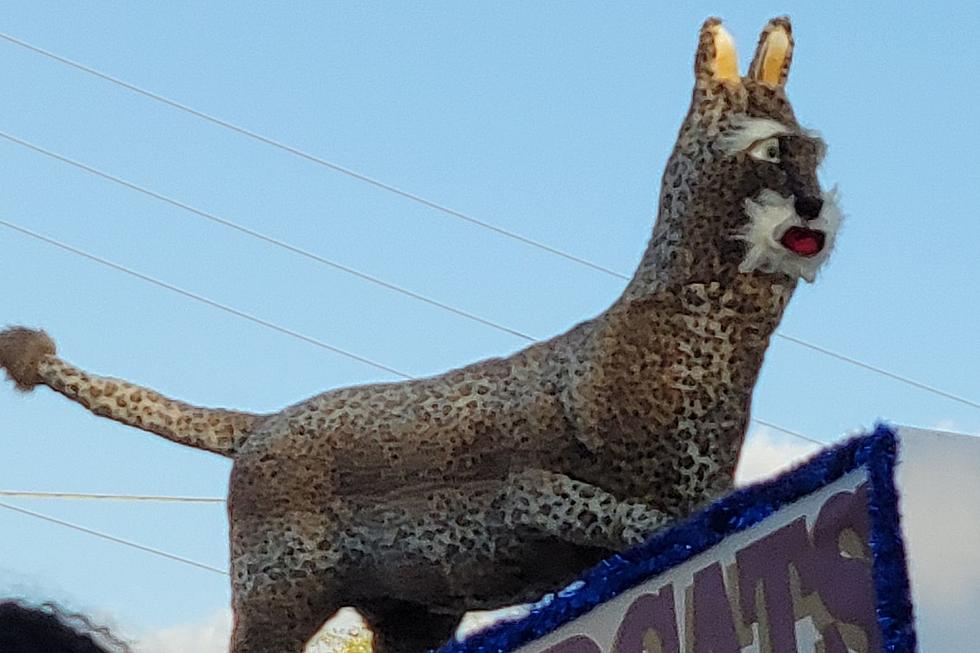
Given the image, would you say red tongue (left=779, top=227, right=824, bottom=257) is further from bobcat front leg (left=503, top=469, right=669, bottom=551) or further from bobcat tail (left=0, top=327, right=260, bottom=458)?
bobcat tail (left=0, top=327, right=260, bottom=458)

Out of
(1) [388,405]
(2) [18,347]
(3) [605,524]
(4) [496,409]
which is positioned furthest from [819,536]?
(2) [18,347]

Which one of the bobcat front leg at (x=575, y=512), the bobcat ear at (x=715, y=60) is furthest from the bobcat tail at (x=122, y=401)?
the bobcat ear at (x=715, y=60)

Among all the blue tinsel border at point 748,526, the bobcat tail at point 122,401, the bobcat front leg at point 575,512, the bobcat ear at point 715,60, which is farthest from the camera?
the bobcat tail at point 122,401

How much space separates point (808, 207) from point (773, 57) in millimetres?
401

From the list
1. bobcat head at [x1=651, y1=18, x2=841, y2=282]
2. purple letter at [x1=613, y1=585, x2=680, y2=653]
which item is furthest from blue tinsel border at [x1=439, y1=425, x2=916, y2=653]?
bobcat head at [x1=651, y1=18, x2=841, y2=282]

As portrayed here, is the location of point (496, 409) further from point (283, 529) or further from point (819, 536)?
point (819, 536)

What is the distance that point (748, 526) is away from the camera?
2.82 m

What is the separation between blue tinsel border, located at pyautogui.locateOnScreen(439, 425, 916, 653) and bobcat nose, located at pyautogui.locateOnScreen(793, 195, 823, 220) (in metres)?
0.76

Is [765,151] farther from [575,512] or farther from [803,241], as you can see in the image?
[575,512]

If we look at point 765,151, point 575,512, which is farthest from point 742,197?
point 575,512

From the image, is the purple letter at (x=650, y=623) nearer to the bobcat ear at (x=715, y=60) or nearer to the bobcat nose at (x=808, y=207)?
the bobcat nose at (x=808, y=207)

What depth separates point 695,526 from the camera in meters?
2.92

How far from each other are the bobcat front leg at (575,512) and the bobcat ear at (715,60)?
3.00ft

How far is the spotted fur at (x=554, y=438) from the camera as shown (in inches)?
133
